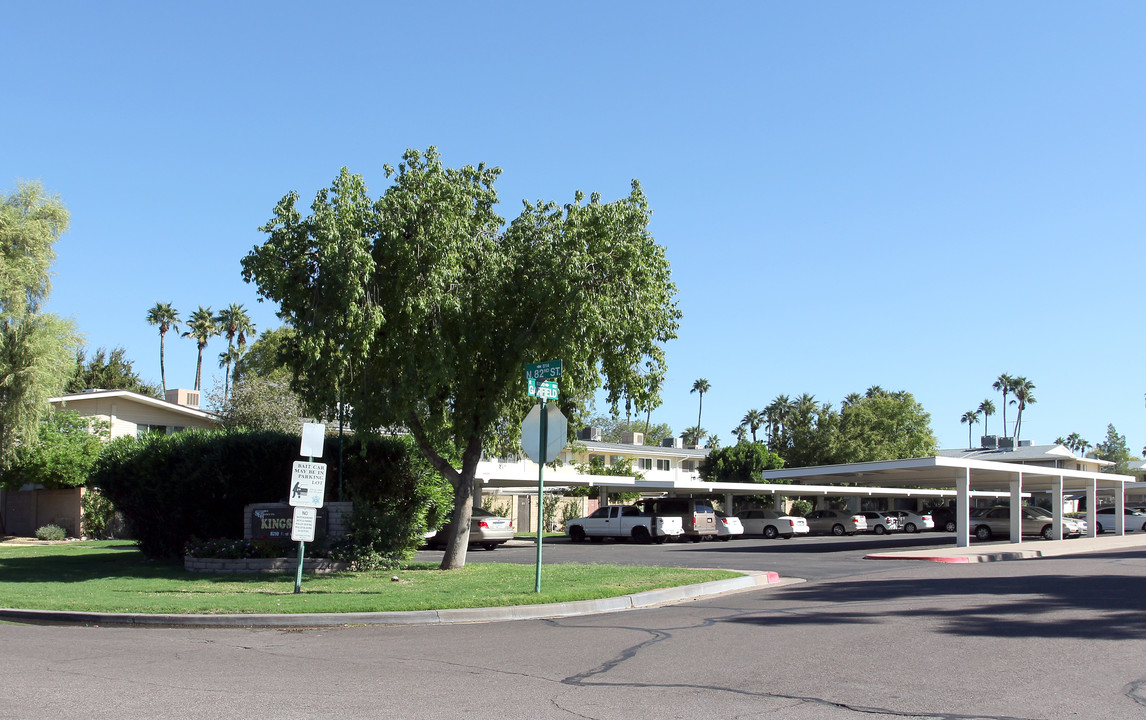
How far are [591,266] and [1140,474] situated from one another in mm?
100930

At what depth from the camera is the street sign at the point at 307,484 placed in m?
14.8

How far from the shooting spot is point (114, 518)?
34656 mm

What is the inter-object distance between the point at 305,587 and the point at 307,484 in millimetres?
2277

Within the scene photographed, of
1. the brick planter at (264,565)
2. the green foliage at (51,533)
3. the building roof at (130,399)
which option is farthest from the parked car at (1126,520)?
the green foliage at (51,533)

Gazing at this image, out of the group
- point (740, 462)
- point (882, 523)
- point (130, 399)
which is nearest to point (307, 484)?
point (130, 399)

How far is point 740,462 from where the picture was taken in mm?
62312

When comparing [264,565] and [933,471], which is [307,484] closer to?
[264,565]

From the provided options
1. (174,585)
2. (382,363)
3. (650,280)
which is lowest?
(174,585)

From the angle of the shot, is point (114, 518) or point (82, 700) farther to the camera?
point (114, 518)

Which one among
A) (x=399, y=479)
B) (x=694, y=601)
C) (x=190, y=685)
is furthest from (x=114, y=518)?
(x=190, y=685)

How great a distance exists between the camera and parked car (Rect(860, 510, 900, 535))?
161ft

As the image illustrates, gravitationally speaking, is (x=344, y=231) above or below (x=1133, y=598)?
above

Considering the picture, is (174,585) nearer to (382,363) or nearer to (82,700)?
(382,363)

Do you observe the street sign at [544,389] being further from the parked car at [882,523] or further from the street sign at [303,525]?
the parked car at [882,523]
